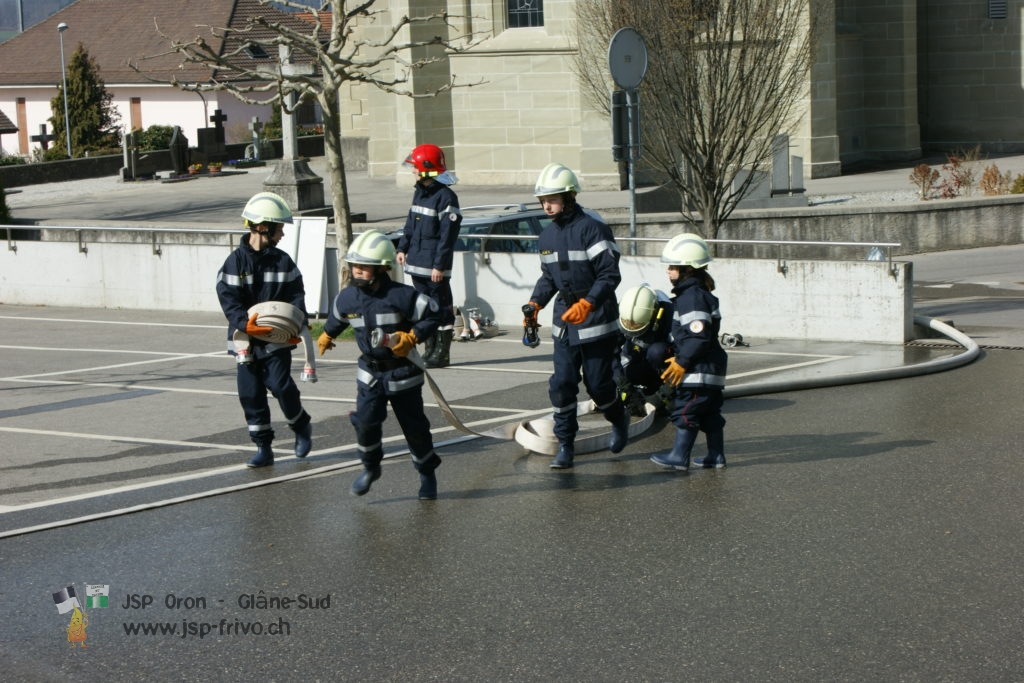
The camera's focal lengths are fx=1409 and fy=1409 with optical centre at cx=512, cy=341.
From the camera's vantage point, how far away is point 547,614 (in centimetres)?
611

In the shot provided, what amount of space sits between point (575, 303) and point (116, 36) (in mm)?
75515

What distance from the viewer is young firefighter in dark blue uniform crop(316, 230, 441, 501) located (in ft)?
26.0

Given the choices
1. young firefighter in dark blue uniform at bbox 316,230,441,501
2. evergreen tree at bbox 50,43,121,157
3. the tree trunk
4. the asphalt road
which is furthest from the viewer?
evergreen tree at bbox 50,43,121,157

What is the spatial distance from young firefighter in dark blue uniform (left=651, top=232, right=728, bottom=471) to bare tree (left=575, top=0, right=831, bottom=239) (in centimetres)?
683

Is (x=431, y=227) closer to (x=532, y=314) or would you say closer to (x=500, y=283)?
(x=532, y=314)

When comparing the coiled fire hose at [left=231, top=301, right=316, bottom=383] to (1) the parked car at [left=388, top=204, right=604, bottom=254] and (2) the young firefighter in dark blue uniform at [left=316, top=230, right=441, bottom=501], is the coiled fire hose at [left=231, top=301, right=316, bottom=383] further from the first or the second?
(1) the parked car at [left=388, top=204, right=604, bottom=254]

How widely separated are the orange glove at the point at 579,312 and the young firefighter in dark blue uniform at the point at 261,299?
1716 mm

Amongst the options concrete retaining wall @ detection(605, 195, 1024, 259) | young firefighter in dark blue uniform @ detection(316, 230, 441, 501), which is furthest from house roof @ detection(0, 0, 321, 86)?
young firefighter in dark blue uniform @ detection(316, 230, 441, 501)

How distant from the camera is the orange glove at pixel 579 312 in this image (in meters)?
8.51

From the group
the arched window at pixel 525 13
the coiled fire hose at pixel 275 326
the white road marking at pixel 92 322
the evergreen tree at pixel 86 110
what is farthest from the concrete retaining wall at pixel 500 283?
the evergreen tree at pixel 86 110

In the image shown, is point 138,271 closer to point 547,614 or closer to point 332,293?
point 332,293

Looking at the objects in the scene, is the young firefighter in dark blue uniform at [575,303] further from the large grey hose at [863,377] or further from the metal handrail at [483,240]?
the metal handrail at [483,240]

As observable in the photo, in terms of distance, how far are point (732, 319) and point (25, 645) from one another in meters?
9.73

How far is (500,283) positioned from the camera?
15781mm
